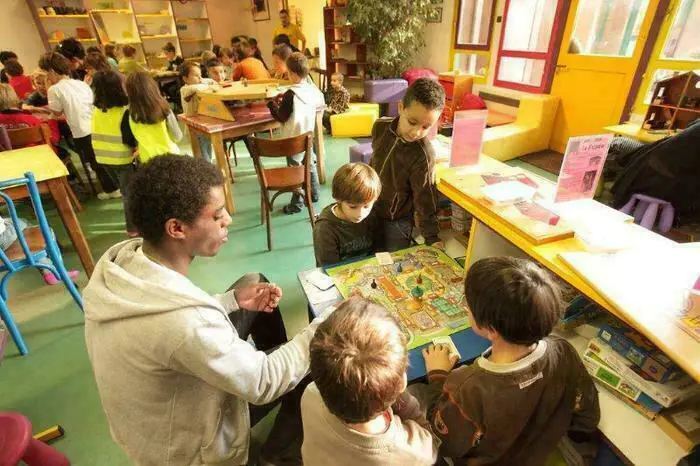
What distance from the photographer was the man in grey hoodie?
77 cm

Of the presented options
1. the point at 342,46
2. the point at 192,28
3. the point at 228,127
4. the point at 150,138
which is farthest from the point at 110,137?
the point at 192,28

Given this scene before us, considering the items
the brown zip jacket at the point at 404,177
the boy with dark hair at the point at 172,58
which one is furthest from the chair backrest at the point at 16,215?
the boy with dark hair at the point at 172,58

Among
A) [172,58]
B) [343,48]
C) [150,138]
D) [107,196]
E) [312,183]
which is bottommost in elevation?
[107,196]

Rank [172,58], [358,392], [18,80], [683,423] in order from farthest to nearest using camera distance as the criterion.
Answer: [172,58] → [18,80] → [683,423] → [358,392]

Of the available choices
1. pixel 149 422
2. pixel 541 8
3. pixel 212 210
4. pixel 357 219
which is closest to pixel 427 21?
pixel 541 8

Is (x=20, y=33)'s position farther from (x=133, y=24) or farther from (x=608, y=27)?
(x=608, y=27)

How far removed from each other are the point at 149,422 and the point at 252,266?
5.77 feet

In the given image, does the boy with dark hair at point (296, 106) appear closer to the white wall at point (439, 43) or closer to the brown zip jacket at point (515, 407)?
the brown zip jacket at point (515, 407)

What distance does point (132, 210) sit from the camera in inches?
35.2

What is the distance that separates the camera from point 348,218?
1.72m

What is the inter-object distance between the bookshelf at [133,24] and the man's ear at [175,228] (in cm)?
825

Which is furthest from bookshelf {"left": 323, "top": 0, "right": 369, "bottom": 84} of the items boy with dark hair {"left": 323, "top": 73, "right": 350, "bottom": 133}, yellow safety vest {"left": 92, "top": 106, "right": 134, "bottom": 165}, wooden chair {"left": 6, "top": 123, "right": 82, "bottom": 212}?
wooden chair {"left": 6, "top": 123, "right": 82, "bottom": 212}

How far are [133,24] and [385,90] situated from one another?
5.46 metres

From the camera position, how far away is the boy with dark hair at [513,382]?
2.78 feet
